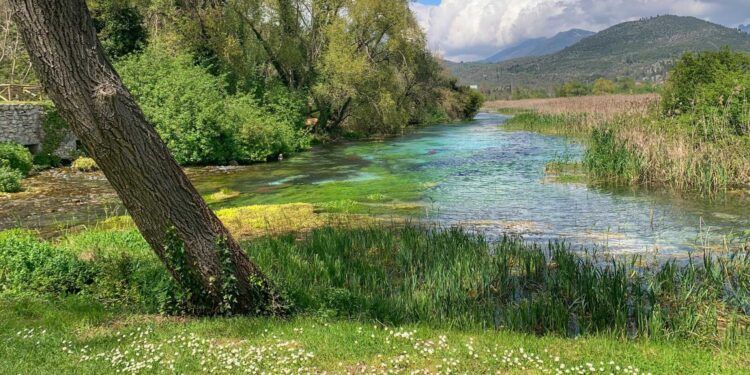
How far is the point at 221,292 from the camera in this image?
6.03 meters

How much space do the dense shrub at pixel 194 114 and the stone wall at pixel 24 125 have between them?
13.4 ft

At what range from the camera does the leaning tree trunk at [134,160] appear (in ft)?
15.6

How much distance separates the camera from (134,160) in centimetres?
516

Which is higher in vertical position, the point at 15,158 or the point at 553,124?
the point at 15,158

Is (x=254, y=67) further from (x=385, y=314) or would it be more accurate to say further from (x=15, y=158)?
(x=385, y=314)

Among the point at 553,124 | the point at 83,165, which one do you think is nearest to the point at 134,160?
the point at 83,165

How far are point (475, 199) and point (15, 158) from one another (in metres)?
16.7

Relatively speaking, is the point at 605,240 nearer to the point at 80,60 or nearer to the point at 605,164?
the point at 605,164

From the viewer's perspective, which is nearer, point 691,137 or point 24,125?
point 691,137

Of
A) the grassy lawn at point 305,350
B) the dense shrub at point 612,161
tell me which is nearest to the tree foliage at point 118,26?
the dense shrub at point 612,161

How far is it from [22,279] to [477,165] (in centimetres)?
1876

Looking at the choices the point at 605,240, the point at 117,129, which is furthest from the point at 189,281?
the point at 605,240

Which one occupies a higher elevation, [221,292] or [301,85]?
[301,85]

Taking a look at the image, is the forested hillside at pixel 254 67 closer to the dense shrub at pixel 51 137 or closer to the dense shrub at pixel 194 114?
the dense shrub at pixel 194 114
